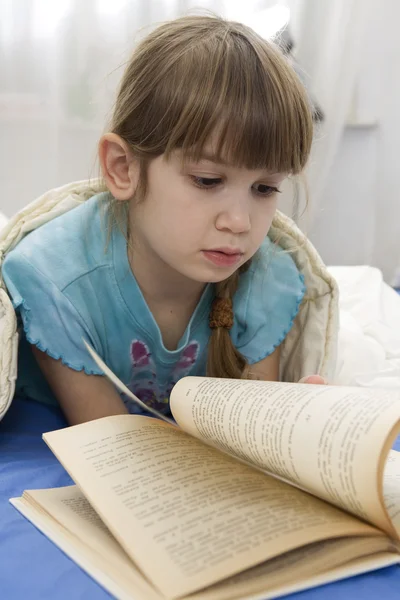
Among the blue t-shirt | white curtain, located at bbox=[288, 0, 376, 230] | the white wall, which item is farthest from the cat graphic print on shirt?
the white wall


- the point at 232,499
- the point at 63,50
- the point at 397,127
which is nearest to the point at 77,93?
the point at 63,50

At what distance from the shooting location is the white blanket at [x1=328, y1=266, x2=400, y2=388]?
976 millimetres

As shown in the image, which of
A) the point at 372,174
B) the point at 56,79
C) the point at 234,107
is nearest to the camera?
the point at 234,107

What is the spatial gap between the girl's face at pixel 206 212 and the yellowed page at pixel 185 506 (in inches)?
7.9


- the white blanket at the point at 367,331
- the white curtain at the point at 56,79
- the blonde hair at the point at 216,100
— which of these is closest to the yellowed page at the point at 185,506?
the blonde hair at the point at 216,100

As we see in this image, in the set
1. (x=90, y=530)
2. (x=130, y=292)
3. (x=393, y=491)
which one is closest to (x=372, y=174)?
(x=130, y=292)

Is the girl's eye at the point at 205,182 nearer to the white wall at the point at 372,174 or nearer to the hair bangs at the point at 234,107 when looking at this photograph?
the hair bangs at the point at 234,107

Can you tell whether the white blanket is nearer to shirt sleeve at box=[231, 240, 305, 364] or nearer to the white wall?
shirt sleeve at box=[231, 240, 305, 364]

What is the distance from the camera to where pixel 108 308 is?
Answer: 2.70 ft

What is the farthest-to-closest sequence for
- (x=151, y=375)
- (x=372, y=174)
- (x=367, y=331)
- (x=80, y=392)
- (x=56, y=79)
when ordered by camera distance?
(x=372, y=174) < (x=56, y=79) < (x=367, y=331) < (x=151, y=375) < (x=80, y=392)

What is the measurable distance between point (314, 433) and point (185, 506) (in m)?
0.10

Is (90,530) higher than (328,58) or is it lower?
lower

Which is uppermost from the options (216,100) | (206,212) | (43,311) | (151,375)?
(216,100)

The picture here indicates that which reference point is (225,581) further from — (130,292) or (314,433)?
(130,292)
